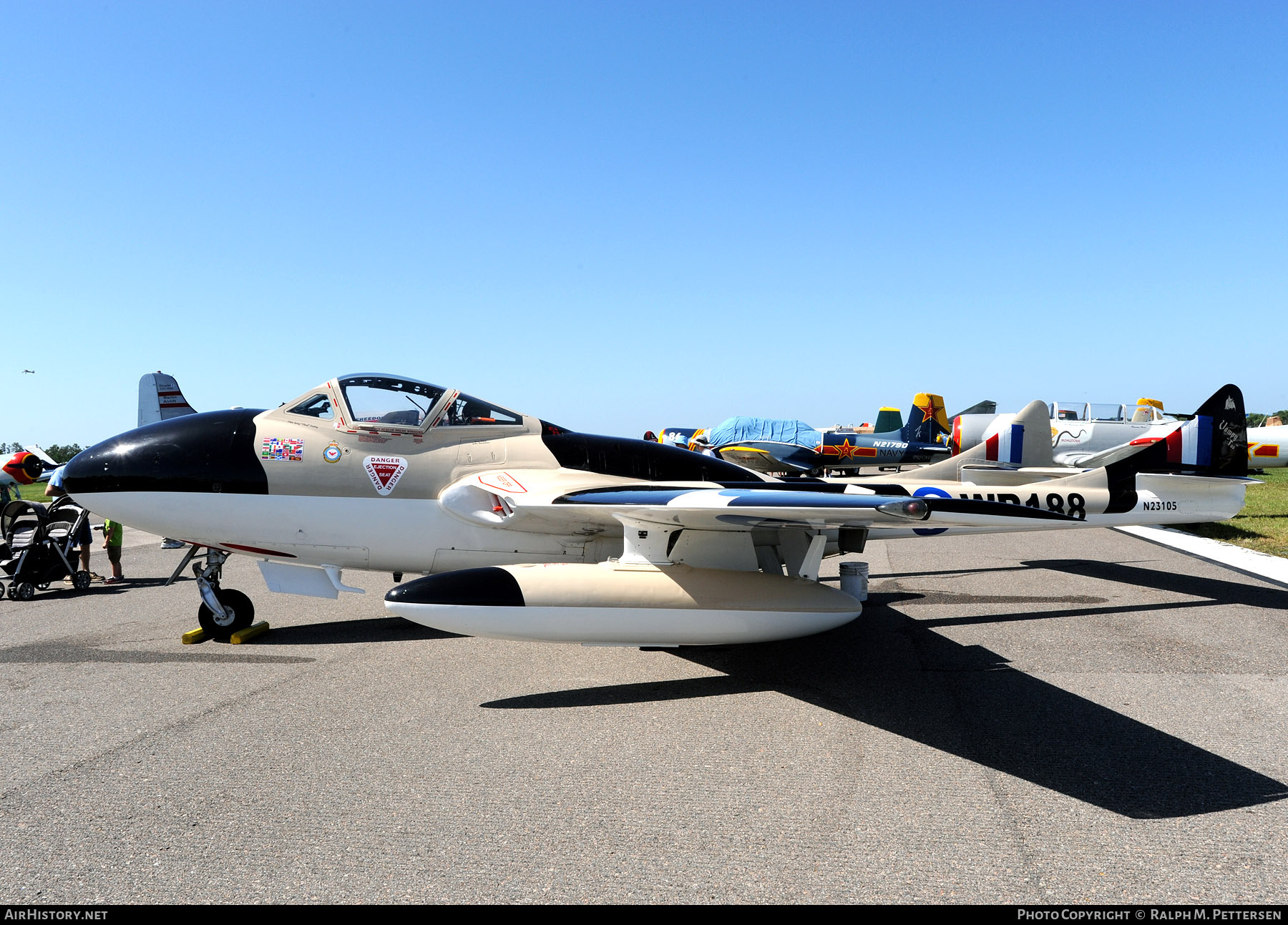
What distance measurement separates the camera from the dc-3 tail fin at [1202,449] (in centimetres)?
833

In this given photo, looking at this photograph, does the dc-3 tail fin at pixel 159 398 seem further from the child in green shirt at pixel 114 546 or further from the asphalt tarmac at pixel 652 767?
the asphalt tarmac at pixel 652 767

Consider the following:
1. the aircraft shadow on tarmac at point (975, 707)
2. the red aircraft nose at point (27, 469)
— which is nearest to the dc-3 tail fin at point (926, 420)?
the aircraft shadow on tarmac at point (975, 707)

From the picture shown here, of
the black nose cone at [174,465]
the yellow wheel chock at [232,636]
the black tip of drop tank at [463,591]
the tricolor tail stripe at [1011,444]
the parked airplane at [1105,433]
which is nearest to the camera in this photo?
the black tip of drop tank at [463,591]

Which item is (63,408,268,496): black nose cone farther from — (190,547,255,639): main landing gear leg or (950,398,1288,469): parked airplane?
(950,398,1288,469): parked airplane

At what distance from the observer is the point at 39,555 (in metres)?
9.34

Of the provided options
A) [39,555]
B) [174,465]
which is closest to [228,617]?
[174,465]

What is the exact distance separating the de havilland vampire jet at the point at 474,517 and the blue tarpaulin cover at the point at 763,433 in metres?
22.7

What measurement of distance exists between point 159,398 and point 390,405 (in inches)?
775

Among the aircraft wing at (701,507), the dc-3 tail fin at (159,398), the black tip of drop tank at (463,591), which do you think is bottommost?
the black tip of drop tank at (463,591)

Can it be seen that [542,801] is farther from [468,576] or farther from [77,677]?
[77,677]

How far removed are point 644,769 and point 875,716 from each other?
1.77 meters

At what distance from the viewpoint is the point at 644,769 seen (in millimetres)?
3889

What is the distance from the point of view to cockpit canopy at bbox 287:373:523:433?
21.0ft

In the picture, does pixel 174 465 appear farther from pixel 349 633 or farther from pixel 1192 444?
pixel 1192 444
